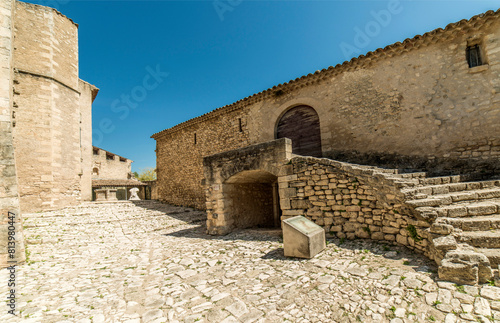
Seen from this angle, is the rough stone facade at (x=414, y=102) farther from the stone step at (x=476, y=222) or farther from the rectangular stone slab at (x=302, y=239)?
the rectangular stone slab at (x=302, y=239)

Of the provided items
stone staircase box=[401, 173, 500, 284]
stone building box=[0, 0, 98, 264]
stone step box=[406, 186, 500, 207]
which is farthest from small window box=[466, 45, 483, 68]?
stone building box=[0, 0, 98, 264]

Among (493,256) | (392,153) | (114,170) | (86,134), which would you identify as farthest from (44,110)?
(114,170)

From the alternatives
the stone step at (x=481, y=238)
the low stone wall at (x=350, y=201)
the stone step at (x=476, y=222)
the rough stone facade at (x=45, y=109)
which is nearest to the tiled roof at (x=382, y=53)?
the low stone wall at (x=350, y=201)

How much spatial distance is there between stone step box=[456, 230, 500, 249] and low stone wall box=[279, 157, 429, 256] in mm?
504

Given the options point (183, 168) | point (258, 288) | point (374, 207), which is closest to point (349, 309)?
point (258, 288)

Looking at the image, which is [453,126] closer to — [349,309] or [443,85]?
[443,85]

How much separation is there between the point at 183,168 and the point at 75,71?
8094mm

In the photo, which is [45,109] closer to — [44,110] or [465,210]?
[44,110]

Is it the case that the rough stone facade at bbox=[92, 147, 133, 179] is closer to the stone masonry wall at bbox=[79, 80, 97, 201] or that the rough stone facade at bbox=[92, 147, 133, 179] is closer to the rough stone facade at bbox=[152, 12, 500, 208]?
the stone masonry wall at bbox=[79, 80, 97, 201]

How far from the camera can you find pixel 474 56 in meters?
6.55

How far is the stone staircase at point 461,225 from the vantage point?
294cm

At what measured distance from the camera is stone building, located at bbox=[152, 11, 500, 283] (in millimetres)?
4109

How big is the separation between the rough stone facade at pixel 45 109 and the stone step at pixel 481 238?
14.7m

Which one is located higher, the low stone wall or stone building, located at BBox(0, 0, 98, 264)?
stone building, located at BBox(0, 0, 98, 264)
